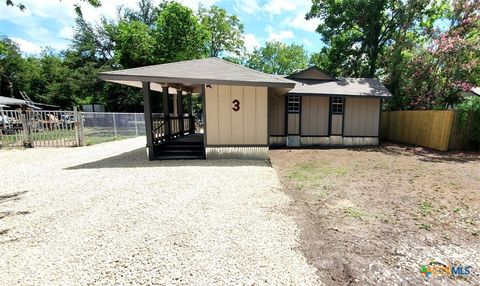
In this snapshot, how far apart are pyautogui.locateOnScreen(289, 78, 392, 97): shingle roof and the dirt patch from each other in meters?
4.17

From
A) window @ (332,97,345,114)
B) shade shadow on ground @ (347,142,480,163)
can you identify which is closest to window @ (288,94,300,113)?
window @ (332,97,345,114)

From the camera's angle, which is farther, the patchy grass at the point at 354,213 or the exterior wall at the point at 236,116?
the exterior wall at the point at 236,116

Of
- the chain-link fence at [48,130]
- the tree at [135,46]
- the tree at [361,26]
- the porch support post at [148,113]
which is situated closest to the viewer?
the porch support post at [148,113]

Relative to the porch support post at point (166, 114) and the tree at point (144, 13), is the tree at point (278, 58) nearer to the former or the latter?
the tree at point (144, 13)

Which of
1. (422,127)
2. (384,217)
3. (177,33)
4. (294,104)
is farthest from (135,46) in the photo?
(384,217)

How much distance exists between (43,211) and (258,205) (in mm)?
3709

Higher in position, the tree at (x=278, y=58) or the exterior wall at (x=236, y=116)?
the tree at (x=278, y=58)

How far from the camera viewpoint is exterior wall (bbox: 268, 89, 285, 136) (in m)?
10.1

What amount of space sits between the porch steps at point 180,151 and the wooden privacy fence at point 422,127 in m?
9.93

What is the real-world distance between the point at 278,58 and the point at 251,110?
30828 millimetres

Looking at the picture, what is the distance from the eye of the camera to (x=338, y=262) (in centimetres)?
Answer: 245

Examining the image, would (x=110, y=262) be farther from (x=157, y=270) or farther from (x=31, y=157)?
(x=31, y=157)

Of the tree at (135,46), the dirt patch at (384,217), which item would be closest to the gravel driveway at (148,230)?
the dirt patch at (384,217)

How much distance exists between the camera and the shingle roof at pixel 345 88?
9945 mm
